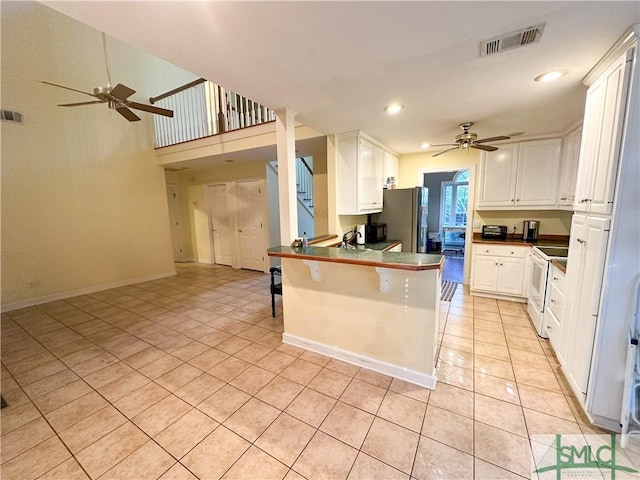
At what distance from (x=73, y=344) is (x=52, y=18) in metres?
5.00

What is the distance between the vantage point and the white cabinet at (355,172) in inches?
132

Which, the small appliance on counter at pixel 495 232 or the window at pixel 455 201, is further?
the window at pixel 455 201

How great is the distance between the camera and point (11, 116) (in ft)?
12.2

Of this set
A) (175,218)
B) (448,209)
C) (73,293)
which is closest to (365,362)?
(73,293)

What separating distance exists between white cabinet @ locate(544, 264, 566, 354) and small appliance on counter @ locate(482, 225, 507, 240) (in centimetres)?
158

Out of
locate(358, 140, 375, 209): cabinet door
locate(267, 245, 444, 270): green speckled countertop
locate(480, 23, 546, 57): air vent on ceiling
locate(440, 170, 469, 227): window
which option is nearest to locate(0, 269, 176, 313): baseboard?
locate(267, 245, 444, 270): green speckled countertop

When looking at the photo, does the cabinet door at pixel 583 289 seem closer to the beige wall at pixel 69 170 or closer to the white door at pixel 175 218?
the beige wall at pixel 69 170

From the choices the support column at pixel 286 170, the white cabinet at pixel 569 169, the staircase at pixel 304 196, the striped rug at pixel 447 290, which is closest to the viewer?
the support column at pixel 286 170

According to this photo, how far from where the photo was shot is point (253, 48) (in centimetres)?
158

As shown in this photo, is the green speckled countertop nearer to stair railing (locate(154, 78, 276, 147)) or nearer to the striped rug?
the striped rug

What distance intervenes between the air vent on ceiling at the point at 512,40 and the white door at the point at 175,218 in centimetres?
711

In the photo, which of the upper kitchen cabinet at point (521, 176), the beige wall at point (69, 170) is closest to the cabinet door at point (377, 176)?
the upper kitchen cabinet at point (521, 176)

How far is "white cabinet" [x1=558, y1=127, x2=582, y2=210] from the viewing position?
10.4 feet

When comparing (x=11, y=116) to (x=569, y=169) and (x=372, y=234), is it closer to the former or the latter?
(x=372, y=234)
